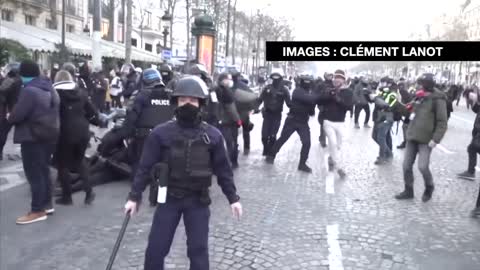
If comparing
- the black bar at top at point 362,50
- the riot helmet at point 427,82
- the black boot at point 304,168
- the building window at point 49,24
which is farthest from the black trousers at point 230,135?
the building window at point 49,24

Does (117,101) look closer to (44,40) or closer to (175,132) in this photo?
(44,40)

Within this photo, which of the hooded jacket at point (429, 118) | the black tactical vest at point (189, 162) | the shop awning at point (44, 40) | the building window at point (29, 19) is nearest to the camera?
the black tactical vest at point (189, 162)

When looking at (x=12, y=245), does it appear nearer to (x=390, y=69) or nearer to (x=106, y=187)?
(x=106, y=187)

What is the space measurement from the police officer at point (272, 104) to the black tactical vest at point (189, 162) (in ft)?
20.6

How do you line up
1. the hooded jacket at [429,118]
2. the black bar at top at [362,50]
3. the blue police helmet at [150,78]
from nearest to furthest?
the blue police helmet at [150,78] → the hooded jacket at [429,118] → the black bar at top at [362,50]

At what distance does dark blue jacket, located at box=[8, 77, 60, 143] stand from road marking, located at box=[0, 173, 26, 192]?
6.13ft

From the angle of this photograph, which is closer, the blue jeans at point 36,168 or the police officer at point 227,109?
the blue jeans at point 36,168

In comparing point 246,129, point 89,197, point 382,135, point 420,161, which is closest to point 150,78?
point 89,197

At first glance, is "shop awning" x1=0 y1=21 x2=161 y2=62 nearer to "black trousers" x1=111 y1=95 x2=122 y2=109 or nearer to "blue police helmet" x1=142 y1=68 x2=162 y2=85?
"black trousers" x1=111 y1=95 x2=122 y2=109

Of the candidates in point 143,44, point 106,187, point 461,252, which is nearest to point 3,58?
point 106,187

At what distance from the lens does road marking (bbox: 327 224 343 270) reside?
4.80 meters

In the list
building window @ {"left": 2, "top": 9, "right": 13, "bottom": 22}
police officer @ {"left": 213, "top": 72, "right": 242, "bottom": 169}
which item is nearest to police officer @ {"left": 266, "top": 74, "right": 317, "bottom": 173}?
police officer @ {"left": 213, "top": 72, "right": 242, "bottom": 169}

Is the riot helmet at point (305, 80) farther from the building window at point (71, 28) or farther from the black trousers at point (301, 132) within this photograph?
the building window at point (71, 28)

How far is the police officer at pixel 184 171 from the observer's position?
12.0 ft
